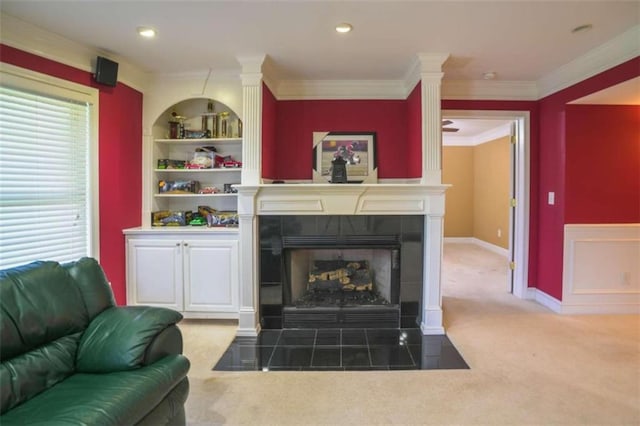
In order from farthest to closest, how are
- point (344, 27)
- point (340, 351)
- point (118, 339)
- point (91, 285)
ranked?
point (340, 351), point (344, 27), point (91, 285), point (118, 339)

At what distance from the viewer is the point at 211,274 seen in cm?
339

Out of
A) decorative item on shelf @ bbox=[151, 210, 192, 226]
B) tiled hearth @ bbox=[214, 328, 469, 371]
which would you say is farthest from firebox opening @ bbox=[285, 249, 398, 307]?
decorative item on shelf @ bbox=[151, 210, 192, 226]

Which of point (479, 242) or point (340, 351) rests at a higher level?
point (479, 242)

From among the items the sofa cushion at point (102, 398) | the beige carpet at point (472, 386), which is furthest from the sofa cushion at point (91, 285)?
the beige carpet at point (472, 386)

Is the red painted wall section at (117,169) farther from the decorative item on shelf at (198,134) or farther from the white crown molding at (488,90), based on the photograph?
the white crown molding at (488,90)

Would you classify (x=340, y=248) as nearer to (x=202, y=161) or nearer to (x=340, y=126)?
(x=340, y=126)

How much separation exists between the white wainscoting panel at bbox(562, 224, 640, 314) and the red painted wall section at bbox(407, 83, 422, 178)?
5.69 feet

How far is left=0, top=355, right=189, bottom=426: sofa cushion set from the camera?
4.29 ft

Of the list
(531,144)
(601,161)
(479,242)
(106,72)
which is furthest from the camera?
(479,242)

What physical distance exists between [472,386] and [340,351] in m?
1.00

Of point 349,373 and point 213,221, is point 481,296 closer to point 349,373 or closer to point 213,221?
point 349,373

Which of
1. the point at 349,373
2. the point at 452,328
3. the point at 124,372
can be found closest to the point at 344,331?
the point at 349,373

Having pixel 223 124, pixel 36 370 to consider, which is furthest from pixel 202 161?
pixel 36 370

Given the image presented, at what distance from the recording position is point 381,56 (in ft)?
10.2
